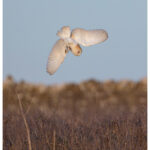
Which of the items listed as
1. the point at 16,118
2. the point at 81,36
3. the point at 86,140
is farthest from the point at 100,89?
the point at 81,36

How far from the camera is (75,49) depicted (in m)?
1.48

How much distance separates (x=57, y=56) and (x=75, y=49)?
0.09 meters

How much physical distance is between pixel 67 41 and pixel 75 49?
66 millimetres

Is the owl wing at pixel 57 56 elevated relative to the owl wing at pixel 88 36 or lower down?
lower down

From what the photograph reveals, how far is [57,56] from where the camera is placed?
1.53 m

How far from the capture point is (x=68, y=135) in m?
2.37

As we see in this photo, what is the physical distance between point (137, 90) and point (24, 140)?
7.89 meters

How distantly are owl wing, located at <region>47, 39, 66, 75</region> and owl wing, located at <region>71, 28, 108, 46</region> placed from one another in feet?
0.19

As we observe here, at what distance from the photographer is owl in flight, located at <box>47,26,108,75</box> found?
4.99ft

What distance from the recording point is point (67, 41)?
1525mm

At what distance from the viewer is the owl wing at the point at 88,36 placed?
152cm

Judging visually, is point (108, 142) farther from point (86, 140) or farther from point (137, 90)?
point (137, 90)

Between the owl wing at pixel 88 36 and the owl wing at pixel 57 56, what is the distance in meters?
0.06

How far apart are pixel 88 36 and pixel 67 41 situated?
0.28 feet
